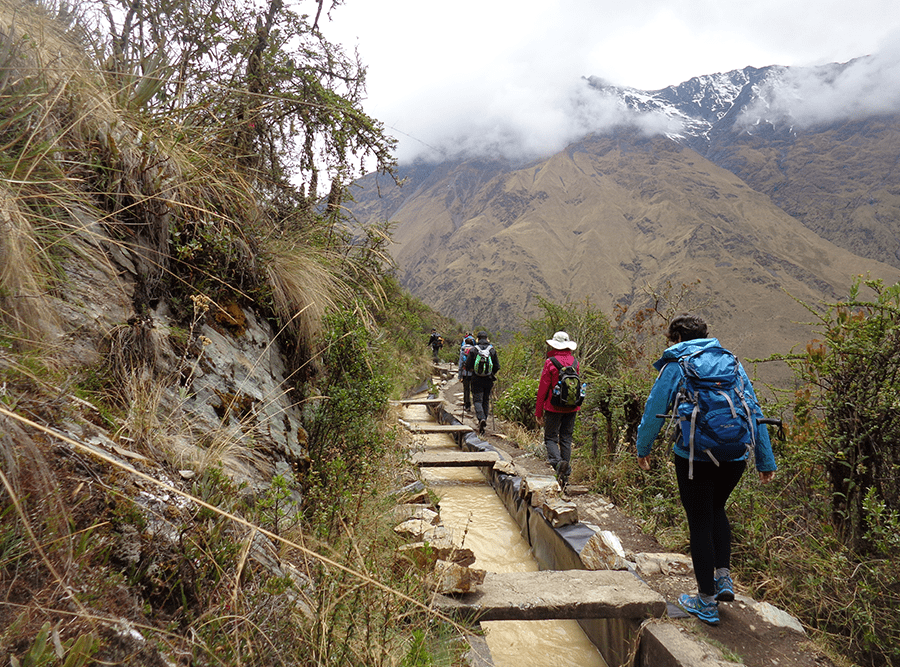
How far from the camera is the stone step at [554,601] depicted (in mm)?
2551

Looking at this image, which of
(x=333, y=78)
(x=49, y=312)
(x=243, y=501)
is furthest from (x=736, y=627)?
(x=333, y=78)

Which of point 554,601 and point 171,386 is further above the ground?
point 171,386

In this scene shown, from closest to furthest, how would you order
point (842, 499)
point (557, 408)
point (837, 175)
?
point (842, 499) → point (557, 408) → point (837, 175)

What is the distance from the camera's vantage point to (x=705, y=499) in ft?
8.64

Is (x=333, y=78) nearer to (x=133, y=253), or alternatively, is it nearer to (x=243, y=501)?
(x=133, y=253)

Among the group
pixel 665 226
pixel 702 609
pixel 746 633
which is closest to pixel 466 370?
pixel 702 609

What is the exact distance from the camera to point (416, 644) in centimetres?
166

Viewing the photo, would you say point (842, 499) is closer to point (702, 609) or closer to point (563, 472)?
point (702, 609)

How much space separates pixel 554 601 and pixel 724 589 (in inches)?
42.6

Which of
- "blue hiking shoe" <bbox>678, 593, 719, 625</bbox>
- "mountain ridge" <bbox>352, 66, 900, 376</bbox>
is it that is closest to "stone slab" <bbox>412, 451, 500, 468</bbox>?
"blue hiking shoe" <bbox>678, 593, 719, 625</bbox>

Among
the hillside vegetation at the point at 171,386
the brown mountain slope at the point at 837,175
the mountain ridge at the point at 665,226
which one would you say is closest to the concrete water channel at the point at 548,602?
the hillside vegetation at the point at 171,386

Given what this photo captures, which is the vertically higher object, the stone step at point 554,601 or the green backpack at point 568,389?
the green backpack at point 568,389

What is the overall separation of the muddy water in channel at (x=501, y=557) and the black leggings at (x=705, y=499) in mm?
948

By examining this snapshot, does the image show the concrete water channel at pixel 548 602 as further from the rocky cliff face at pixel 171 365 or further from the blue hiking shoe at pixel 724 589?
the rocky cliff face at pixel 171 365
